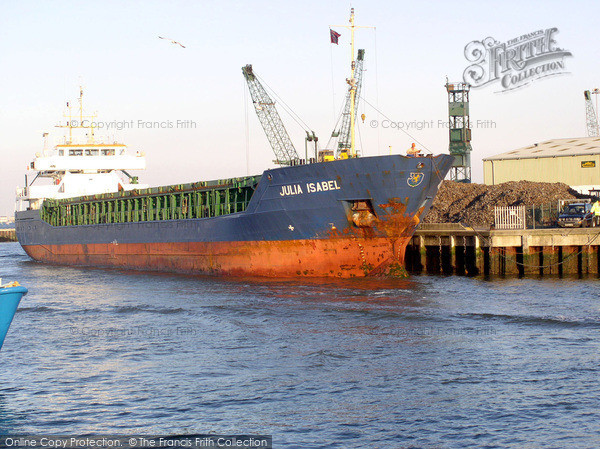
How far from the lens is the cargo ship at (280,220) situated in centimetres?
2648

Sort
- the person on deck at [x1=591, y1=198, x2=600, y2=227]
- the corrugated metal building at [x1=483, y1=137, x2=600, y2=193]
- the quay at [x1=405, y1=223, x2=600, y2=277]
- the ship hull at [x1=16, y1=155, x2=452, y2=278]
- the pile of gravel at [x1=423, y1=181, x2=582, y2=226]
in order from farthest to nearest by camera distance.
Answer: the corrugated metal building at [x1=483, y1=137, x2=600, y2=193], the pile of gravel at [x1=423, y1=181, x2=582, y2=226], the person on deck at [x1=591, y1=198, x2=600, y2=227], the quay at [x1=405, y1=223, x2=600, y2=277], the ship hull at [x1=16, y1=155, x2=452, y2=278]

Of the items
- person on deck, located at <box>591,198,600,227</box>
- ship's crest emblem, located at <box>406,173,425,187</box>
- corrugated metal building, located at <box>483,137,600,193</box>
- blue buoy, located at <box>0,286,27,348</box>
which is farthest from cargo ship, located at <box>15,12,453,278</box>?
corrugated metal building, located at <box>483,137,600,193</box>

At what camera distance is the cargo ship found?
26.5m

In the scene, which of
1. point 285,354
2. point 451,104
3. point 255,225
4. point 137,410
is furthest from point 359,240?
point 451,104

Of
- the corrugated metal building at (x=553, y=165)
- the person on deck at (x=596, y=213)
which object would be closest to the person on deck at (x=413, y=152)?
the person on deck at (x=596, y=213)

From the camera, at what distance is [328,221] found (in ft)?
89.3

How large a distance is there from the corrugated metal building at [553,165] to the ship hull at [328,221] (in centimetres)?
2259

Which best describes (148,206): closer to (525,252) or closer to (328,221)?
(328,221)

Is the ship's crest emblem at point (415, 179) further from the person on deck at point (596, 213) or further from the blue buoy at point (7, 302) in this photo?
the blue buoy at point (7, 302)

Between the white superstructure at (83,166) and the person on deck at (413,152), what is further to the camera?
the white superstructure at (83,166)

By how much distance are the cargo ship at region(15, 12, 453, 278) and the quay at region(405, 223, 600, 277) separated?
185 inches

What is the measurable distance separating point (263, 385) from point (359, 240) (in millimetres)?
14189

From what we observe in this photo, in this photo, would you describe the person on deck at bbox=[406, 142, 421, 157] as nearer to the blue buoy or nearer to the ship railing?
the ship railing

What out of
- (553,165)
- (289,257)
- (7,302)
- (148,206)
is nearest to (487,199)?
(553,165)
